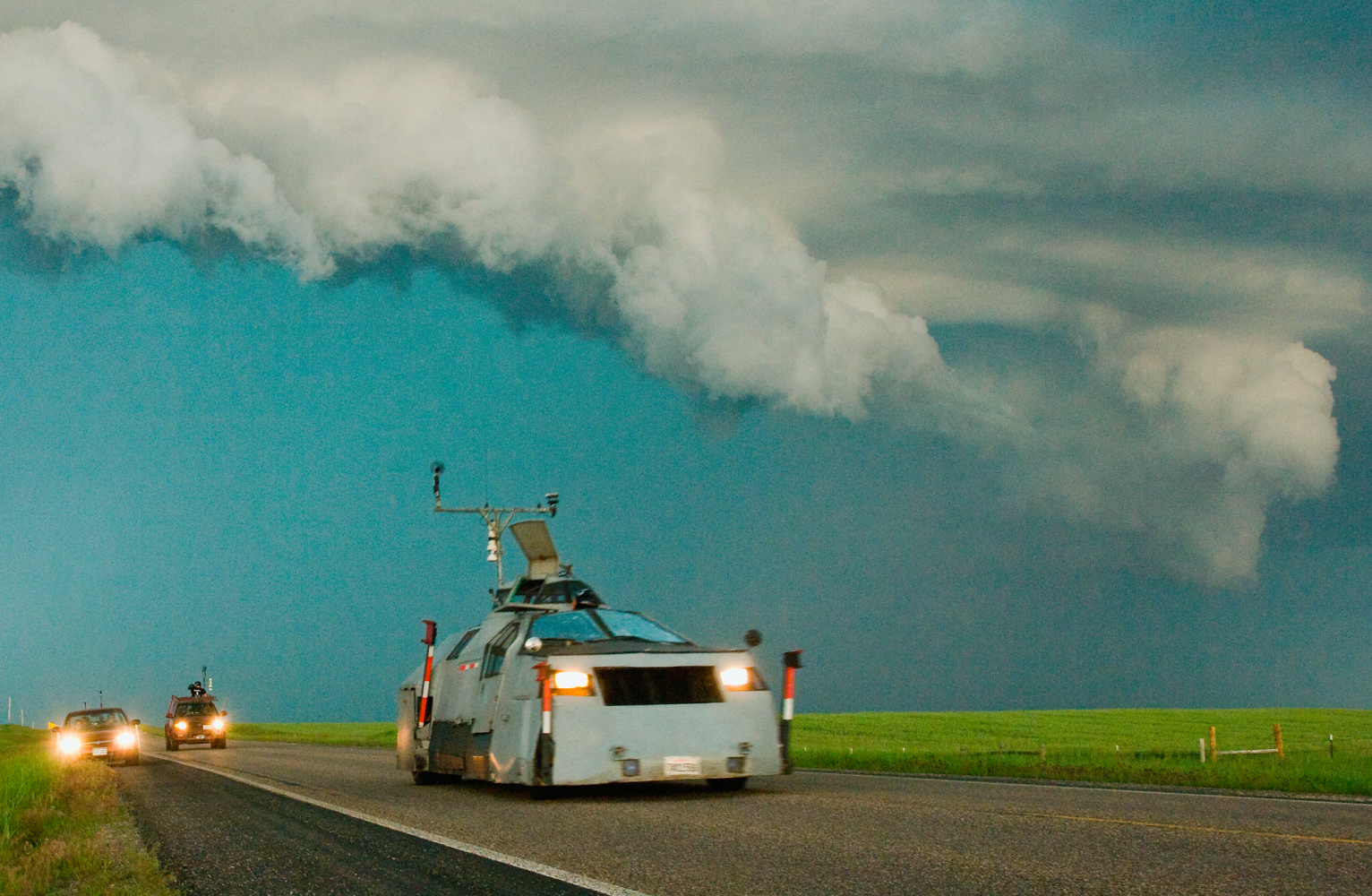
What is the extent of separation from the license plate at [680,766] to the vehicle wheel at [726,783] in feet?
3.71

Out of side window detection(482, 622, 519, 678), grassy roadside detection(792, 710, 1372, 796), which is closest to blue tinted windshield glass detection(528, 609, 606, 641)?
side window detection(482, 622, 519, 678)

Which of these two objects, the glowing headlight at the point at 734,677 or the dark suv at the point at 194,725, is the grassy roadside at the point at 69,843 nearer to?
the glowing headlight at the point at 734,677

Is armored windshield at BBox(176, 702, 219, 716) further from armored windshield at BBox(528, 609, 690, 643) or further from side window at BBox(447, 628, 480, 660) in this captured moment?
armored windshield at BBox(528, 609, 690, 643)

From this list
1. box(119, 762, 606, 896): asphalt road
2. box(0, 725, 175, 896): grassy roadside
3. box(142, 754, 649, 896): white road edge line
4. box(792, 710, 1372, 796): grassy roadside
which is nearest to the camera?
box(142, 754, 649, 896): white road edge line

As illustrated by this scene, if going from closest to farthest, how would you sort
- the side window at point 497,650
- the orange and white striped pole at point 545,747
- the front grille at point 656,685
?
the orange and white striped pole at point 545,747
the front grille at point 656,685
the side window at point 497,650

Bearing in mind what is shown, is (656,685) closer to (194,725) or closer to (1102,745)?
(1102,745)

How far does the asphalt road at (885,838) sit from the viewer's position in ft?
21.0

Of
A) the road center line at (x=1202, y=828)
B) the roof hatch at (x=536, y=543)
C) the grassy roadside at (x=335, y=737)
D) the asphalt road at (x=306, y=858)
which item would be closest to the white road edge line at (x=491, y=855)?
the asphalt road at (x=306, y=858)

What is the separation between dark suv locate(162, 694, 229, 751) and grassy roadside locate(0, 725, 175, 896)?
24.9m

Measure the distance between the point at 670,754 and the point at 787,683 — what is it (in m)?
1.46

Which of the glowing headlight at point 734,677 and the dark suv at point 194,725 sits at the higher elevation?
the glowing headlight at point 734,677

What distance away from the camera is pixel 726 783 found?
1309cm

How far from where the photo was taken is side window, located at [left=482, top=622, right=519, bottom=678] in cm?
1290

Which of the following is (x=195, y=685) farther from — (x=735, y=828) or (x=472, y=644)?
(x=735, y=828)
